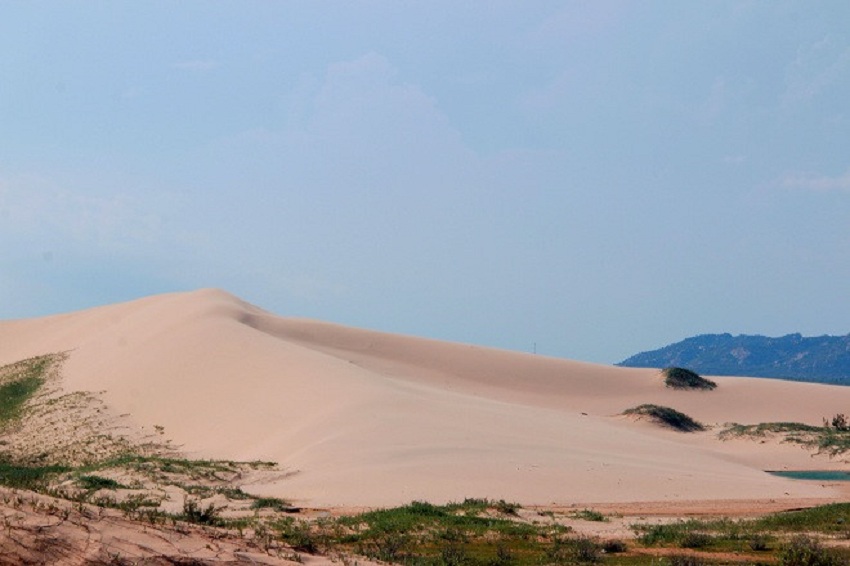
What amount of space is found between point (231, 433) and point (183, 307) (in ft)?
83.7

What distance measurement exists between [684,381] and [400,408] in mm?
32012

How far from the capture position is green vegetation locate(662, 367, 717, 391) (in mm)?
58875

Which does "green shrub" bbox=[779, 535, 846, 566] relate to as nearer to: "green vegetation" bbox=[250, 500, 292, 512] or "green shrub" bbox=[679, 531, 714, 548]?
"green shrub" bbox=[679, 531, 714, 548]

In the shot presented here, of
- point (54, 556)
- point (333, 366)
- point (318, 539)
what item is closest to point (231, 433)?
point (333, 366)

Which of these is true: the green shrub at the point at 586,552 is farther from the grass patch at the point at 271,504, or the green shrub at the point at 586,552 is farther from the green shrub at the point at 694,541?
the grass patch at the point at 271,504

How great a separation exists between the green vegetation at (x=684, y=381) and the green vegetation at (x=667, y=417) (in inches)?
463

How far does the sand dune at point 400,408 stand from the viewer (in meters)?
24.5

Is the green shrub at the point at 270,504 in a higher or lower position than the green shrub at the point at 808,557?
lower

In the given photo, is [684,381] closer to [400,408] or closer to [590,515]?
[400,408]

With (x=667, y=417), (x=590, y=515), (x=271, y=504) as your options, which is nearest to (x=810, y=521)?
(x=590, y=515)

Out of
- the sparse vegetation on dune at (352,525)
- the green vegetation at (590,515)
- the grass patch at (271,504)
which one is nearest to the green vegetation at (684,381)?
the sparse vegetation on dune at (352,525)

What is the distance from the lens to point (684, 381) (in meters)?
59.5

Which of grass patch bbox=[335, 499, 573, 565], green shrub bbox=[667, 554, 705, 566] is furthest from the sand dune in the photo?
green shrub bbox=[667, 554, 705, 566]

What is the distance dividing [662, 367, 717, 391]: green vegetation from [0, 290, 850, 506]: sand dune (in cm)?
107
